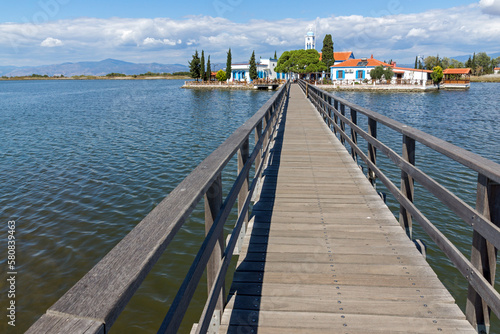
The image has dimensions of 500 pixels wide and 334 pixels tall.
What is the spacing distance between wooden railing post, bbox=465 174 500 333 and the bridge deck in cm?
10

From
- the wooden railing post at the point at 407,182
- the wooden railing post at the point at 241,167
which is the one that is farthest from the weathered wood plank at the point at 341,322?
the wooden railing post at the point at 407,182

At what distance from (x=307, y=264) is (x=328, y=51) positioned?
80.7 meters

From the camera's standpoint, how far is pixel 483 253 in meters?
2.49

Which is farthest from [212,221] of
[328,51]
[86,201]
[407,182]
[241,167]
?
[328,51]

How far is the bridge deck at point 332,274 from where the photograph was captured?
8.83 feet

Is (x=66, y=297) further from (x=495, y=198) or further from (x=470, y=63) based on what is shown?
(x=470, y=63)

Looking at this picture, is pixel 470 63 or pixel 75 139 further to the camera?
pixel 470 63

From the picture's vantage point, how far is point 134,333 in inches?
204

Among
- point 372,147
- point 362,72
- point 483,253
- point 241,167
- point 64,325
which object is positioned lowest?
point 483,253

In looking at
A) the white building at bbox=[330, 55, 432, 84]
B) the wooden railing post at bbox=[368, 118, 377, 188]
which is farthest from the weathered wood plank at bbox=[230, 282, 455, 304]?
the white building at bbox=[330, 55, 432, 84]

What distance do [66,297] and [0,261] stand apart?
7.73 m

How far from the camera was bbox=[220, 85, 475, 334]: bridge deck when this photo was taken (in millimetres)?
2691

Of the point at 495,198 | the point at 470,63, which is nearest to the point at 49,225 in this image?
the point at 495,198

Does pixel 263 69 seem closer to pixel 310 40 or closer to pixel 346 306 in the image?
pixel 310 40
